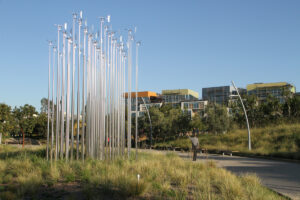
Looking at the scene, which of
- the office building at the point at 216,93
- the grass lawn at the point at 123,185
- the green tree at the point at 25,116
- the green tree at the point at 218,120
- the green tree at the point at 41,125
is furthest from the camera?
the office building at the point at 216,93

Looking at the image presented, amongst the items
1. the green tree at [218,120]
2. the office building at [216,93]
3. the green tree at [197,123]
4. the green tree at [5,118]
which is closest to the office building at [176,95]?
the office building at [216,93]

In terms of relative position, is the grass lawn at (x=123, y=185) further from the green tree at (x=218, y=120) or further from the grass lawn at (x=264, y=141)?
the green tree at (x=218, y=120)

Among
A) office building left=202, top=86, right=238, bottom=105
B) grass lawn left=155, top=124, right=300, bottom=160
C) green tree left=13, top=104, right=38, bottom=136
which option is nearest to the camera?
grass lawn left=155, top=124, right=300, bottom=160

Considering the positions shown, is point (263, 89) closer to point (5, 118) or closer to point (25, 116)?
point (25, 116)

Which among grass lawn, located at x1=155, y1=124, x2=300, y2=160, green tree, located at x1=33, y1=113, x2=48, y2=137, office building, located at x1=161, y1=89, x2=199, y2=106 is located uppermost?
office building, located at x1=161, y1=89, x2=199, y2=106

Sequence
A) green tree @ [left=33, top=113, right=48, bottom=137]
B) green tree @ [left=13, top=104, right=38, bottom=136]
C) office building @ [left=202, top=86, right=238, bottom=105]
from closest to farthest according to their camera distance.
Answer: green tree @ [left=13, top=104, right=38, bottom=136], green tree @ [left=33, top=113, right=48, bottom=137], office building @ [left=202, top=86, right=238, bottom=105]

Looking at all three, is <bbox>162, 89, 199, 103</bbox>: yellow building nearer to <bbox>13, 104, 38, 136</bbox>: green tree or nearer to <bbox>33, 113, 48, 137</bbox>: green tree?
<bbox>33, 113, 48, 137</bbox>: green tree

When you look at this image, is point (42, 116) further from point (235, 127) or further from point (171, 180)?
point (171, 180)

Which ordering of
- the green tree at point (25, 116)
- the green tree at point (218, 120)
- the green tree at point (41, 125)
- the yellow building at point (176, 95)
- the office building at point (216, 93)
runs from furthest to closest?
the yellow building at point (176, 95), the office building at point (216, 93), the green tree at point (41, 125), the green tree at point (25, 116), the green tree at point (218, 120)

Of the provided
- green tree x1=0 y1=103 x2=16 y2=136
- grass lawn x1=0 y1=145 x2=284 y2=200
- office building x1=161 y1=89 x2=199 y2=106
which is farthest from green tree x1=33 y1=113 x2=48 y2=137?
office building x1=161 y1=89 x2=199 y2=106

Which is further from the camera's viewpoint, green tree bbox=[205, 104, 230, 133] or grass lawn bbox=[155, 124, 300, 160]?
green tree bbox=[205, 104, 230, 133]

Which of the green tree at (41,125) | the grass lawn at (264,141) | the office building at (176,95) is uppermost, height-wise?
the office building at (176,95)

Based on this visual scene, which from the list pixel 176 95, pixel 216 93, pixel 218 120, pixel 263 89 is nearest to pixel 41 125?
pixel 218 120

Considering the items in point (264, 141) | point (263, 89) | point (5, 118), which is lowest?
point (264, 141)
